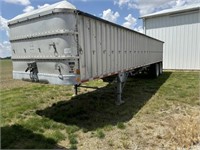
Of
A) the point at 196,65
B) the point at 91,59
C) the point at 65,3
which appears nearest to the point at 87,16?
the point at 65,3

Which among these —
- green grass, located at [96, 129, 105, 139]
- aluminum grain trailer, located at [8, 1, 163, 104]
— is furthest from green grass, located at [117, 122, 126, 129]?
aluminum grain trailer, located at [8, 1, 163, 104]

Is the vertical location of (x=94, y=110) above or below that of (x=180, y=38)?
below

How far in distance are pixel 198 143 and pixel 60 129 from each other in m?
3.09

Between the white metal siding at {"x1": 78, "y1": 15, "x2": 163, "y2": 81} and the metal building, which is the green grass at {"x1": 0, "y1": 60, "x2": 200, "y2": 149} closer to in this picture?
the white metal siding at {"x1": 78, "y1": 15, "x2": 163, "y2": 81}

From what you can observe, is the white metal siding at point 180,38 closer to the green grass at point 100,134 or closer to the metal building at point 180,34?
the metal building at point 180,34

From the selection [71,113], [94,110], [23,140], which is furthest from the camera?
[94,110]

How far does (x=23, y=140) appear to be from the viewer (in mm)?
4461

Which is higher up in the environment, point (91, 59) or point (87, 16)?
point (87, 16)

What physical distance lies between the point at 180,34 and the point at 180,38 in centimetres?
35

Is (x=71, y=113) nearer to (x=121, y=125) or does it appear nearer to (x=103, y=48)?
(x=121, y=125)

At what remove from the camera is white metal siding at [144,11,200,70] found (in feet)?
57.9

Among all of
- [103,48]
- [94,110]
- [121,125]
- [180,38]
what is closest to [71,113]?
[94,110]

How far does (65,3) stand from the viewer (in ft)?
15.7

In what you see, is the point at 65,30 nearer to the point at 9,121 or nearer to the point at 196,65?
the point at 9,121
